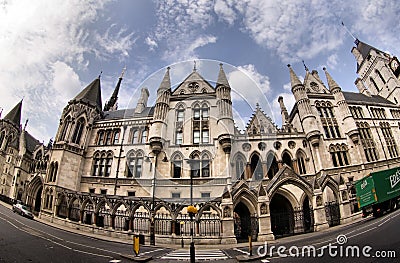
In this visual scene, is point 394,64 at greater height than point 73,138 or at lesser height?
greater

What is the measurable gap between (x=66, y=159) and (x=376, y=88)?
197 ft

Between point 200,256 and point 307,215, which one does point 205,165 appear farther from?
point 200,256

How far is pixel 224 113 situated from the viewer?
23.7 metres

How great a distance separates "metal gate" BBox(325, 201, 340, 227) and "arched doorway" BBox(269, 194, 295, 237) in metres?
2.99

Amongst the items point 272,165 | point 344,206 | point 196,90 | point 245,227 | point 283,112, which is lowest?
point 245,227

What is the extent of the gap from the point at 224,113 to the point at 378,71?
136 feet

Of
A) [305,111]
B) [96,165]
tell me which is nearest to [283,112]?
[305,111]

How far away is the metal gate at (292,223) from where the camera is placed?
17334mm

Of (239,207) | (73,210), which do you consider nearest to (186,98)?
(239,207)

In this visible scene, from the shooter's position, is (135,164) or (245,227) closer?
(245,227)

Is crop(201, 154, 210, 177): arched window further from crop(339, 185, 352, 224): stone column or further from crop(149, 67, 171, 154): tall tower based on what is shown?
crop(339, 185, 352, 224): stone column

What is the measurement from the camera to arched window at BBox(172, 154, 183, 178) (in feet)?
75.0

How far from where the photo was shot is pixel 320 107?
96.6 ft

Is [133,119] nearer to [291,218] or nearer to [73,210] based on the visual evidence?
[73,210]
